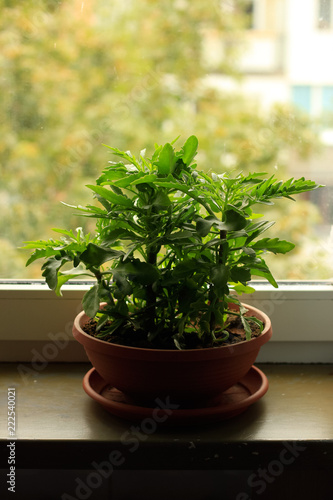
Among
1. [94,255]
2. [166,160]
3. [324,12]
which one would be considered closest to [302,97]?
[324,12]

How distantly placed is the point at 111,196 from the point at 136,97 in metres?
0.33

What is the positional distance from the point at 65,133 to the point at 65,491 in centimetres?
64

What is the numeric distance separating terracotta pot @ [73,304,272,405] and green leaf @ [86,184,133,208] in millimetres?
196

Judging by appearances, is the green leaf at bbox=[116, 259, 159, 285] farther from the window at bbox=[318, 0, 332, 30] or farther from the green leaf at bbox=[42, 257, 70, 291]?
the window at bbox=[318, 0, 332, 30]

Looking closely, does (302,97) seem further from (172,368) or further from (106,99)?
(172,368)

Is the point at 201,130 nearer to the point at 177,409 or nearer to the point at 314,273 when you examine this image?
the point at 314,273

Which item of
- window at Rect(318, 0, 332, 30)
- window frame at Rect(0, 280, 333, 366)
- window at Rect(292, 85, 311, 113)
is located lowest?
window frame at Rect(0, 280, 333, 366)

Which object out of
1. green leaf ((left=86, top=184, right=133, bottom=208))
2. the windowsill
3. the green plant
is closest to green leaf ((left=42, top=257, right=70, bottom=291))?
the green plant

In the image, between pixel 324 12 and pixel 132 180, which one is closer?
pixel 132 180

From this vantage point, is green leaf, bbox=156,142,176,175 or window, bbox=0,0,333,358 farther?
window, bbox=0,0,333,358

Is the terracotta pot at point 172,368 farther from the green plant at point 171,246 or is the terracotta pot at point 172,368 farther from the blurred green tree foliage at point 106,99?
the blurred green tree foliage at point 106,99

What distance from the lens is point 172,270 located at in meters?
0.74

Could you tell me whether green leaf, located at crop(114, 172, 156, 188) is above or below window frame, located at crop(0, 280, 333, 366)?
above

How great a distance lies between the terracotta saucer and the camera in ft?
2.47
